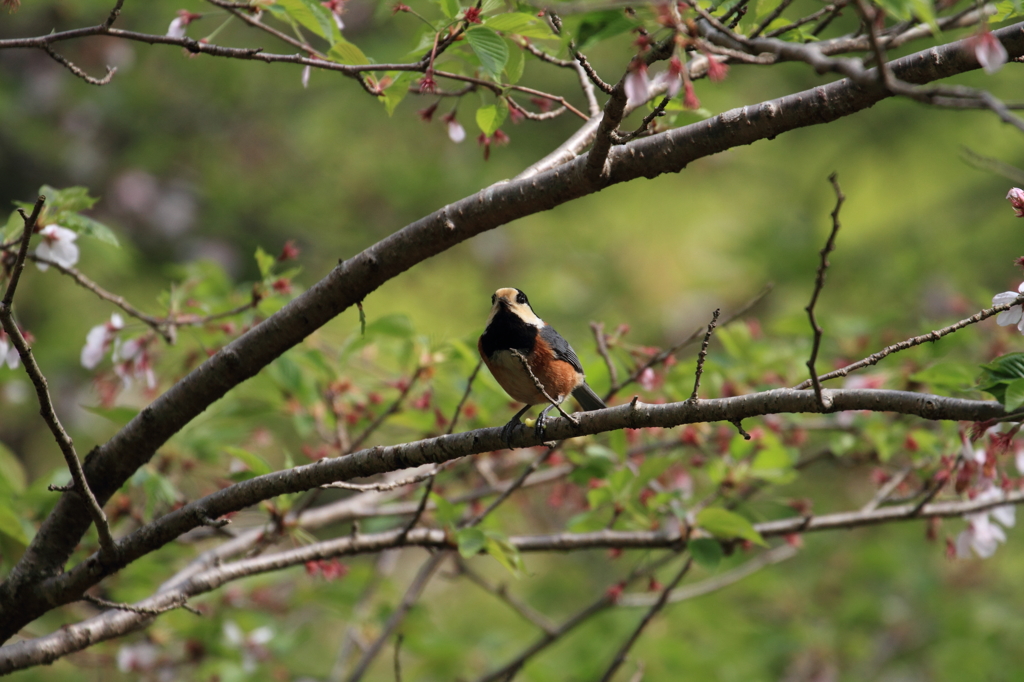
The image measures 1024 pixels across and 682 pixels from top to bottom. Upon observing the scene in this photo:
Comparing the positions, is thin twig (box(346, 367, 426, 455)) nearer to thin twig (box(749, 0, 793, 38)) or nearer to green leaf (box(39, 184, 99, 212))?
green leaf (box(39, 184, 99, 212))

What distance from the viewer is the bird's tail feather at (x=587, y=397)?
3.75m

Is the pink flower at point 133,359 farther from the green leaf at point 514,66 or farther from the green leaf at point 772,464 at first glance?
the green leaf at point 772,464

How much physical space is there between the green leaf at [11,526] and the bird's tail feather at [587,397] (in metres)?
2.20

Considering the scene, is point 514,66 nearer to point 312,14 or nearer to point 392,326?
point 312,14

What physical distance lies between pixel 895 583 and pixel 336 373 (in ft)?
14.4

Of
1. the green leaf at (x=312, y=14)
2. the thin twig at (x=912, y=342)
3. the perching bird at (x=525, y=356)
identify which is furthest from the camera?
the perching bird at (x=525, y=356)

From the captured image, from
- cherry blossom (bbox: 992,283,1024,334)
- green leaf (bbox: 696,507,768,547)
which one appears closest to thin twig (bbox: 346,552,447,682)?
green leaf (bbox: 696,507,768,547)

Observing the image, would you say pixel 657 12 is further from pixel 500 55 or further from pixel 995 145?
pixel 995 145

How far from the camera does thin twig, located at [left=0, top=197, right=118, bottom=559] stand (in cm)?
228

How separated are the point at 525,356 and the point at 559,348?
0.66ft

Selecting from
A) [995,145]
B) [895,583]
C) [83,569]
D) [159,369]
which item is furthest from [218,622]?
[995,145]

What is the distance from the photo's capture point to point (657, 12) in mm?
1903

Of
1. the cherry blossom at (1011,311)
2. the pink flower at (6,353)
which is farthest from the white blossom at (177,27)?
the cherry blossom at (1011,311)

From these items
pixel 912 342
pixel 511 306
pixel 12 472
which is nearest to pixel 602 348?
pixel 511 306
